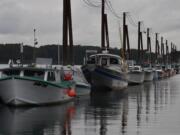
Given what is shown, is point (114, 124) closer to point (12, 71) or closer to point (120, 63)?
point (12, 71)

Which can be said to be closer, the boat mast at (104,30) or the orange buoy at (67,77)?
the orange buoy at (67,77)

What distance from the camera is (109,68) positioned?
163 feet

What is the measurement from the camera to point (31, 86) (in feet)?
89.0

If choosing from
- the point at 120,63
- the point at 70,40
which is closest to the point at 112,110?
the point at 70,40

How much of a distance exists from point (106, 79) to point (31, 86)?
881 inches

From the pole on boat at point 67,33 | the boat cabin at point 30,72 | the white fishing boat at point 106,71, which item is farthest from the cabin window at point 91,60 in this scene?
the boat cabin at point 30,72

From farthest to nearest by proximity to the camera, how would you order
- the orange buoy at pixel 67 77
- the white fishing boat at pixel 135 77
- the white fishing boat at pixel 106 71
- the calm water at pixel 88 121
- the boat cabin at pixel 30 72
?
1. the white fishing boat at pixel 135 77
2. the white fishing boat at pixel 106 71
3. the orange buoy at pixel 67 77
4. the boat cabin at pixel 30 72
5. the calm water at pixel 88 121

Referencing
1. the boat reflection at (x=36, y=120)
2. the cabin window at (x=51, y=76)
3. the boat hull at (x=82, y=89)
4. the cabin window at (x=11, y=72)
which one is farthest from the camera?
the boat hull at (x=82, y=89)

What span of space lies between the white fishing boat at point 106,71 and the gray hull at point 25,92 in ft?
60.9

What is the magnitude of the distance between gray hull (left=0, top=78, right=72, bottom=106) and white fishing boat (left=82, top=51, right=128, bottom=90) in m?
18.6

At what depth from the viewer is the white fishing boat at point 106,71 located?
156ft

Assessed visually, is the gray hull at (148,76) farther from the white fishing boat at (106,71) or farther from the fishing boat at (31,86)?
the fishing boat at (31,86)

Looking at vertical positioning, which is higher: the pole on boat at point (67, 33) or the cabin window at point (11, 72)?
the pole on boat at point (67, 33)

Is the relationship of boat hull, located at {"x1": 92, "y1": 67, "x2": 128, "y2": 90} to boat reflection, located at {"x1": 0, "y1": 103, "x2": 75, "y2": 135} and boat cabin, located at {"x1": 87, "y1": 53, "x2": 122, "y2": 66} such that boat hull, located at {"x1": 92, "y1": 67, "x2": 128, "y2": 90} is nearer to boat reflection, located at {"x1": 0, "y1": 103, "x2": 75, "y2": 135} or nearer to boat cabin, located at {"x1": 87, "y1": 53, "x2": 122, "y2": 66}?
boat cabin, located at {"x1": 87, "y1": 53, "x2": 122, "y2": 66}
